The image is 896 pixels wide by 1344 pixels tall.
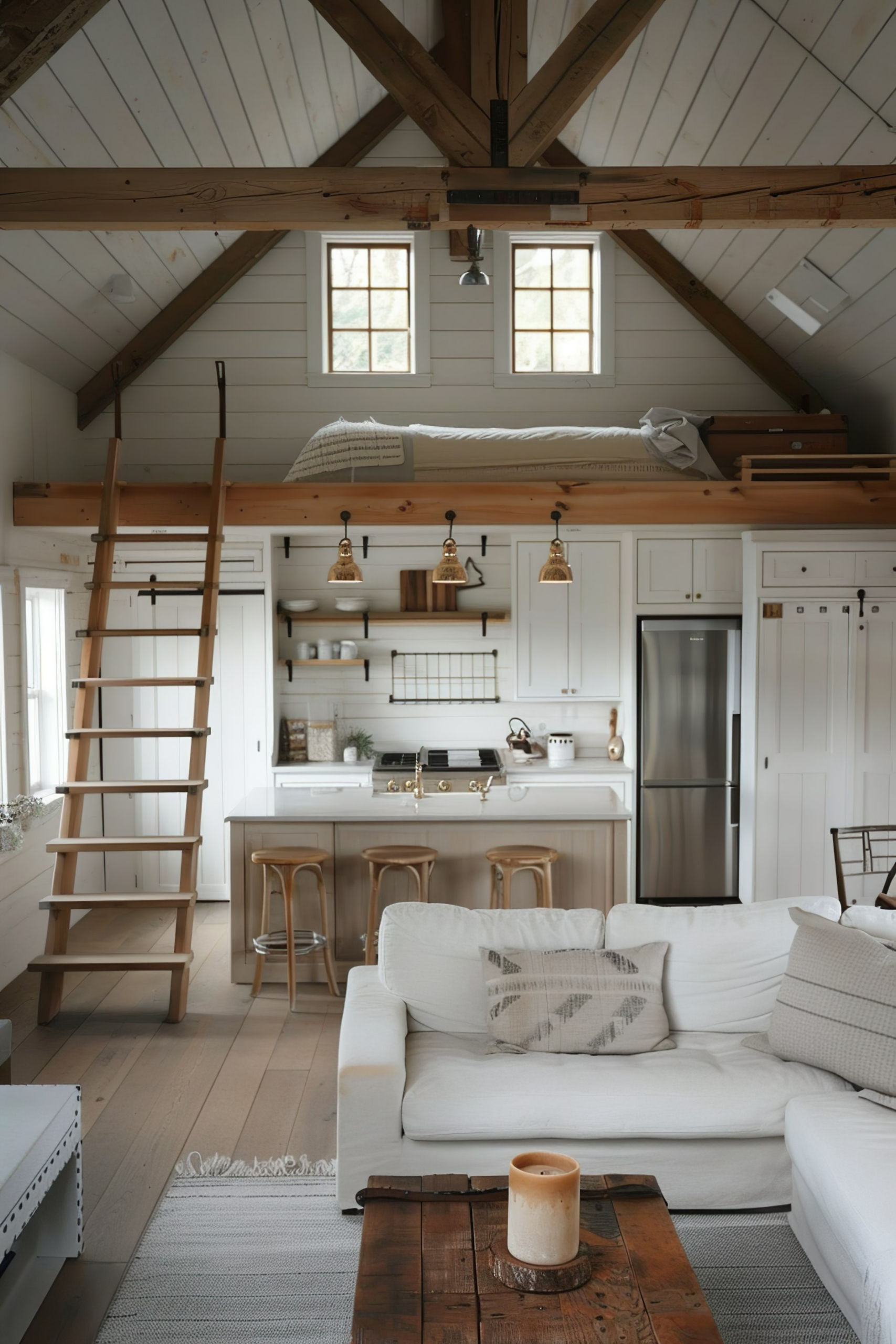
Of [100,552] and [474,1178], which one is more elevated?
[100,552]

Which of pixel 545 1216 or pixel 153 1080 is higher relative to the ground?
pixel 545 1216

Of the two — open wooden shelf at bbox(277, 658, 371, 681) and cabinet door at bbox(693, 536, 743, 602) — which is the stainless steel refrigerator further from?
open wooden shelf at bbox(277, 658, 371, 681)

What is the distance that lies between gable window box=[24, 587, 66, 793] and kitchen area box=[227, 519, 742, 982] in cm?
117

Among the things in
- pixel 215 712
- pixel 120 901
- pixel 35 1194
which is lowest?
pixel 35 1194

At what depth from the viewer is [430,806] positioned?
5316 mm

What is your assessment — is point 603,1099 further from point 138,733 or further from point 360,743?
point 360,743

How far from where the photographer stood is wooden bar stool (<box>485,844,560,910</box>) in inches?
196

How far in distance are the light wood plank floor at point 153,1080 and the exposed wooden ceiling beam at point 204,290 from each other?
3324 millimetres

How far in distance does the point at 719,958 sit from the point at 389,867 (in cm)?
192

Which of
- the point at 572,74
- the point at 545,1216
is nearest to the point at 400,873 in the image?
the point at 545,1216

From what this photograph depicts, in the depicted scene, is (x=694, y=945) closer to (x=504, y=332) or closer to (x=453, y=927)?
(x=453, y=927)

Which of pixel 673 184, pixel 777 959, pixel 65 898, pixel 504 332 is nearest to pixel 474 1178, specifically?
pixel 777 959

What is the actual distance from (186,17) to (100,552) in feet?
7.78

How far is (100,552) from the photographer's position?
5352 mm
